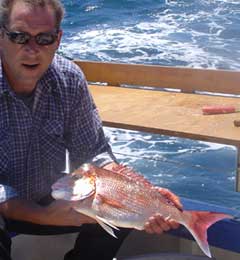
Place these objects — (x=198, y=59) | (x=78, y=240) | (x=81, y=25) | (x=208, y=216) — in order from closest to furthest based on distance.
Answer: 1. (x=208, y=216)
2. (x=78, y=240)
3. (x=198, y=59)
4. (x=81, y=25)

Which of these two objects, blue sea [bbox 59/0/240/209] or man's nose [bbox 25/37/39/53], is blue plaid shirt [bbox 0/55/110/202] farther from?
blue sea [bbox 59/0/240/209]

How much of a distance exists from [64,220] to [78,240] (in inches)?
9.1

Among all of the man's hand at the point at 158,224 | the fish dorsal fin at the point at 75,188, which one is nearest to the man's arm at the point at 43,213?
the fish dorsal fin at the point at 75,188

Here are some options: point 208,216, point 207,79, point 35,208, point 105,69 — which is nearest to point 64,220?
point 35,208

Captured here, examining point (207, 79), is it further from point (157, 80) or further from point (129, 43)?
point (129, 43)

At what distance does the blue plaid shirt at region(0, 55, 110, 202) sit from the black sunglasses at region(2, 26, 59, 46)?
0.51 feet

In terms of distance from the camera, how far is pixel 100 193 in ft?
5.45

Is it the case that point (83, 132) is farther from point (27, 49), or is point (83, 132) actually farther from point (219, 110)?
point (219, 110)

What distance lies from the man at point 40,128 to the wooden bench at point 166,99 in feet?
1.83

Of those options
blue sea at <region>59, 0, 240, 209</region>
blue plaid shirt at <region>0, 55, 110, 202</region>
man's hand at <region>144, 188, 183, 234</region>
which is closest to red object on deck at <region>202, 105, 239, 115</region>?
blue sea at <region>59, 0, 240, 209</region>

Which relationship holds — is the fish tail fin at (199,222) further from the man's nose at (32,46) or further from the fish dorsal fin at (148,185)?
the man's nose at (32,46)

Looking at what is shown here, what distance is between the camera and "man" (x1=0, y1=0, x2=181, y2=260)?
1887 millimetres

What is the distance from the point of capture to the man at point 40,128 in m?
→ 1.89

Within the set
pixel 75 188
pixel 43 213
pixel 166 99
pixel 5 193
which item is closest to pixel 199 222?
pixel 75 188
